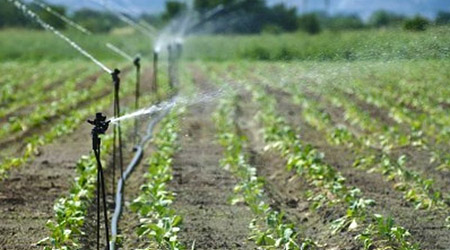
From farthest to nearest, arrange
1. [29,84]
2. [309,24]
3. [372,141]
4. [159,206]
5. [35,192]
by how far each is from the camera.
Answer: [309,24]
[29,84]
[372,141]
[35,192]
[159,206]

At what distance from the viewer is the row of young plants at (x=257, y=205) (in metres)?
5.88

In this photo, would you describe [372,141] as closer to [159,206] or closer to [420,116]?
[420,116]

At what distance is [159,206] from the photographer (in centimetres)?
648

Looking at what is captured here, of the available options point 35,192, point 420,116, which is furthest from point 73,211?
point 420,116

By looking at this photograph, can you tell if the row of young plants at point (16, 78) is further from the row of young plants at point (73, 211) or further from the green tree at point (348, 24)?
the green tree at point (348, 24)

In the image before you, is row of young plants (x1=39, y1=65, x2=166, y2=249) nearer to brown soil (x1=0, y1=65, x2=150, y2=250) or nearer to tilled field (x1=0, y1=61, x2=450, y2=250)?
tilled field (x1=0, y1=61, x2=450, y2=250)

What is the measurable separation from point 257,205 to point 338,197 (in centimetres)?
74

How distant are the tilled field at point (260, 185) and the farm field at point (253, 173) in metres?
0.02

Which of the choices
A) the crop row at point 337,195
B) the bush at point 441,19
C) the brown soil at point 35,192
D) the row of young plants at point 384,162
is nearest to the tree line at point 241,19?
the row of young plants at point 384,162

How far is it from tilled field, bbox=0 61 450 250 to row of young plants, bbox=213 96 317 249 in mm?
15

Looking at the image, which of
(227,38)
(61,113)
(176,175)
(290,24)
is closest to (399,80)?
(61,113)

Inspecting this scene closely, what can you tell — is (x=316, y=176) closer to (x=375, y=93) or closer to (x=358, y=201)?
(x=358, y=201)

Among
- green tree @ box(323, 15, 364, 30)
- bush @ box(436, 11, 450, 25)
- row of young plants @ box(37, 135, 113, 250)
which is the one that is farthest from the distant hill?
row of young plants @ box(37, 135, 113, 250)

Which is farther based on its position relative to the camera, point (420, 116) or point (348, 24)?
point (348, 24)
